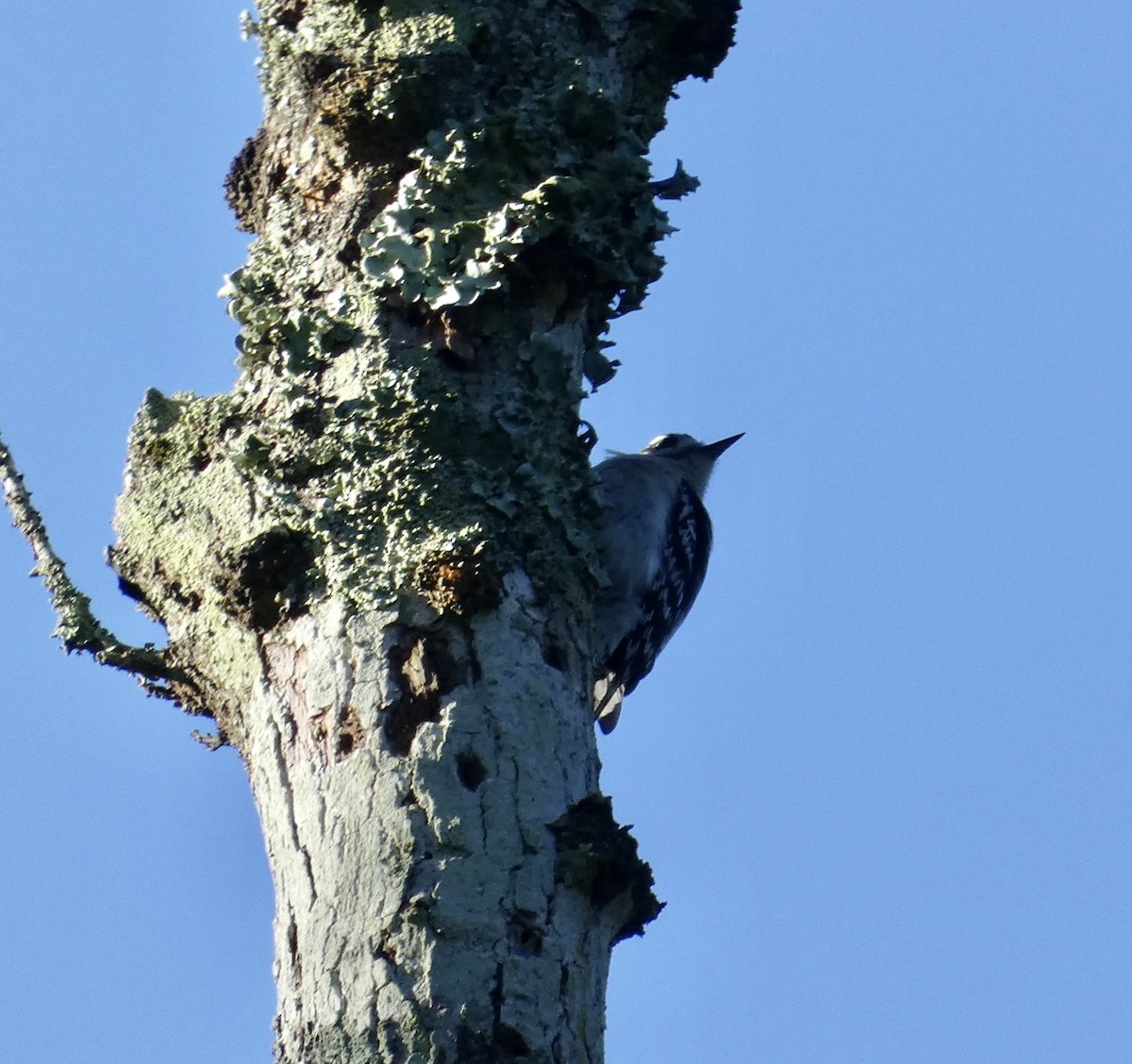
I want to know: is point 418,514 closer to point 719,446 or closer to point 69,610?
point 69,610

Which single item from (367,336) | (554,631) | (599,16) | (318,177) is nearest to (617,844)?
(554,631)

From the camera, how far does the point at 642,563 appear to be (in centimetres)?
610

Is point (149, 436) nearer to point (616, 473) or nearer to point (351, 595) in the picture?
point (351, 595)

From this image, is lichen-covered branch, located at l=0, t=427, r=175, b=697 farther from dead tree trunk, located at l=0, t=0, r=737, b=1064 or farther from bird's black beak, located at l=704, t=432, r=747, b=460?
bird's black beak, located at l=704, t=432, r=747, b=460

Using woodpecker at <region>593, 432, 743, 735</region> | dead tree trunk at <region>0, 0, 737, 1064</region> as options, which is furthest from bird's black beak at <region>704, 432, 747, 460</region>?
dead tree trunk at <region>0, 0, 737, 1064</region>

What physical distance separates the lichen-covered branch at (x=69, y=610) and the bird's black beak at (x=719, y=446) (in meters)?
5.03

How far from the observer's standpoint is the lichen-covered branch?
146 inches

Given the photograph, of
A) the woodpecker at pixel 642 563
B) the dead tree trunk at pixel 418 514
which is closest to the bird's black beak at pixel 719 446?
the woodpecker at pixel 642 563

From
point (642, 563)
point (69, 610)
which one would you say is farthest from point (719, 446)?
point (69, 610)

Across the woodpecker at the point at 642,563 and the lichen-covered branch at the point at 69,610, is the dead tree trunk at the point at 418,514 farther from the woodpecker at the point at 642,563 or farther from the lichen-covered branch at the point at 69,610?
the woodpecker at the point at 642,563

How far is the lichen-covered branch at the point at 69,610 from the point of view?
3721 mm

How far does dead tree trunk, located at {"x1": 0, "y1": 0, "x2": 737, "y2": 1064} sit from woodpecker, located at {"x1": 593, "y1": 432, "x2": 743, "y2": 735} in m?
1.48

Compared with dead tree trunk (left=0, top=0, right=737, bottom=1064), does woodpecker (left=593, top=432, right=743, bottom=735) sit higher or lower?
higher

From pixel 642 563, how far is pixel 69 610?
8.94 ft
